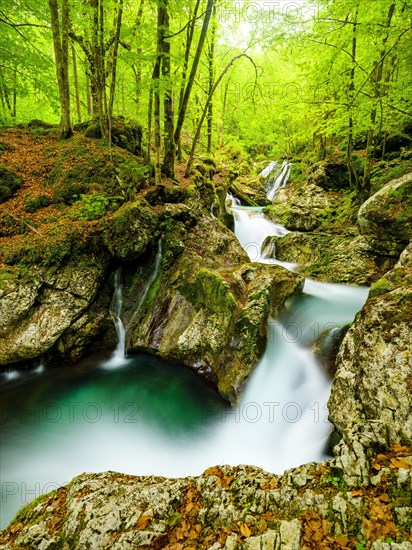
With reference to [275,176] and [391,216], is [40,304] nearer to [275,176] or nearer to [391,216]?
[391,216]

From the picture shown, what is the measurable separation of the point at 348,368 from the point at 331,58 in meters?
7.48

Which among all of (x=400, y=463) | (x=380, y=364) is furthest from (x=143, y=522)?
(x=380, y=364)

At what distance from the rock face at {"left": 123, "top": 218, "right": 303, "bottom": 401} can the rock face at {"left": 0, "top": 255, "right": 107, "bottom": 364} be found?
127 cm

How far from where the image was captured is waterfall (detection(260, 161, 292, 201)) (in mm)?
19000

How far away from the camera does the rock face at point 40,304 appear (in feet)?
19.3

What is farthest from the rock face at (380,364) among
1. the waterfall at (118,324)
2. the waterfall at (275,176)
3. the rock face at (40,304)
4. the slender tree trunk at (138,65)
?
the waterfall at (275,176)

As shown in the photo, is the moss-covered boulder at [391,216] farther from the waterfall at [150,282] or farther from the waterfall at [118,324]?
the waterfall at [118,324]

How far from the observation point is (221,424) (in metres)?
5.20

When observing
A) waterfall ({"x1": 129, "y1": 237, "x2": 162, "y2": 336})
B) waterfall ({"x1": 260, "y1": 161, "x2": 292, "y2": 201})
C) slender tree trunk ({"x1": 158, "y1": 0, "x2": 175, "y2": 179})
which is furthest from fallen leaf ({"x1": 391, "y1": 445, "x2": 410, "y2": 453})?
waterfall ({"x1": 260, "y1": 161, "x2": 292, "y2": 201})

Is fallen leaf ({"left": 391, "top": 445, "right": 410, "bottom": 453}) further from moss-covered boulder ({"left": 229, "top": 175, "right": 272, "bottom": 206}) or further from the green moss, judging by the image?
moss-covered boulder ({"left": 229, "top": 175, "right": 272, "bottom": 206})

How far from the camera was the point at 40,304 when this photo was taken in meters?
6.22

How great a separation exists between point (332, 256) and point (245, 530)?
28.5 feet

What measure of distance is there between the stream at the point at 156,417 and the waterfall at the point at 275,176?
13745 mm

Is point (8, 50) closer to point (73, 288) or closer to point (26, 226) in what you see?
point (26, 226)
